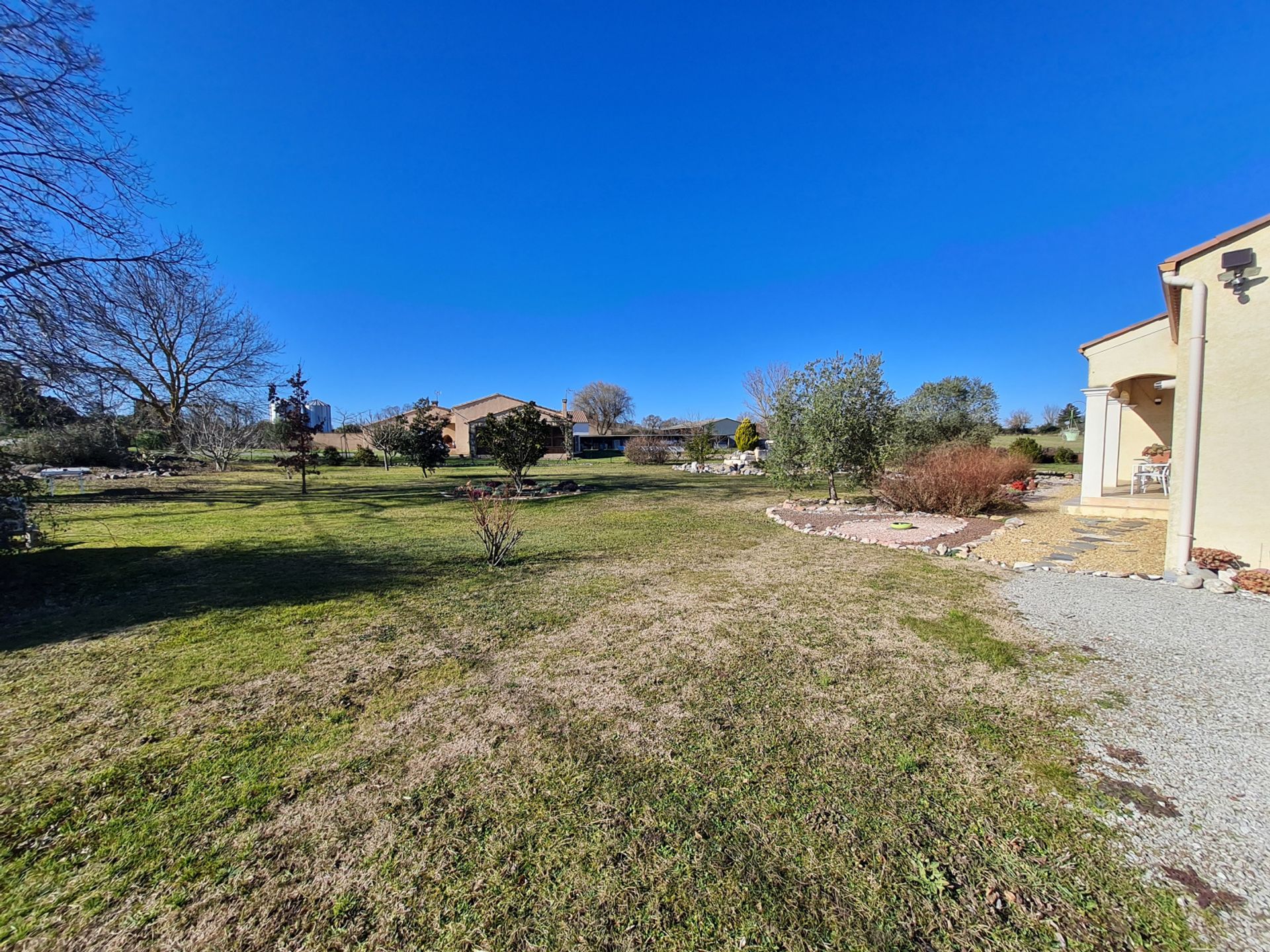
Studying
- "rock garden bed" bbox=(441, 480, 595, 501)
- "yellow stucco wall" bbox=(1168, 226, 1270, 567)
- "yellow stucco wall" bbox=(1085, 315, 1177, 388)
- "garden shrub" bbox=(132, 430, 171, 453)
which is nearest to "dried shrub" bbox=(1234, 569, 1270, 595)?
"yellow stucco wall" bbox=(1168, 226, 1270, 567)

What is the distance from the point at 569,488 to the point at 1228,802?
14195 millimetres

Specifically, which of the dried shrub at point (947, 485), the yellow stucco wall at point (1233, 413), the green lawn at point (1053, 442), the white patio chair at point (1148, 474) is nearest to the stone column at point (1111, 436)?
the white patio chair at point (1148, 474)

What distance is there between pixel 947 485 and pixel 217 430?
96.4 feet

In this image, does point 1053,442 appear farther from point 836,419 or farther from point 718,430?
point 836,419

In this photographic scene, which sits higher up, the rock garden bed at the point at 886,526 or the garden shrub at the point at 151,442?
the garden shrub at the point at 151,442

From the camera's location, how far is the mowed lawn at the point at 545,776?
1614 millimetres

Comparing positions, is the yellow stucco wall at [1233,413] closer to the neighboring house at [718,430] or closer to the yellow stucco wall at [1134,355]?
the yellow stucco wall at [1134,355]

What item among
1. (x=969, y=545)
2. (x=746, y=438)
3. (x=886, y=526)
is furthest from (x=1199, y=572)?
(x=746, y=438)

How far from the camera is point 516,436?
1307 centimetres

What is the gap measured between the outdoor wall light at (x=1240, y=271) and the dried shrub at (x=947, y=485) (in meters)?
5.54

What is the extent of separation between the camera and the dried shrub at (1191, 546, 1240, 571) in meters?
5.10

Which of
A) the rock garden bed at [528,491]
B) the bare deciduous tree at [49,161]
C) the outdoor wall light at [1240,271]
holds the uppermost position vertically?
the bare deciduous tree at [49,161]

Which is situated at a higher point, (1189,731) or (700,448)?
(700,448)

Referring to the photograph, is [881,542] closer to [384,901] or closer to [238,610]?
[384,901]
